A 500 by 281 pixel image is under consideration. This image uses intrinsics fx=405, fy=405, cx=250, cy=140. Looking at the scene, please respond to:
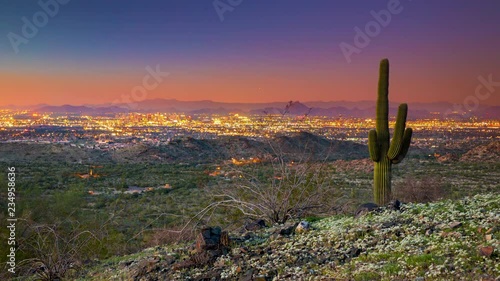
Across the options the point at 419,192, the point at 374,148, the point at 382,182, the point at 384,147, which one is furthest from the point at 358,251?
the point at 419,192

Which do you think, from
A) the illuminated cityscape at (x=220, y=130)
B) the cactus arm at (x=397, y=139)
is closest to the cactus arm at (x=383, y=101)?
the cactus arm at (x=397, y=139)

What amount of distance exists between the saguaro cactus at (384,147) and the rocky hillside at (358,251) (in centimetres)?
601

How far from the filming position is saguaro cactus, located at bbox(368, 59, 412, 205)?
53.2 ft

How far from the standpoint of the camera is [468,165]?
1946 inches

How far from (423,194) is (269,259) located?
56.2 feet

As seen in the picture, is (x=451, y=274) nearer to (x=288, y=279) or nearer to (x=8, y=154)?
(x=288, y=279)

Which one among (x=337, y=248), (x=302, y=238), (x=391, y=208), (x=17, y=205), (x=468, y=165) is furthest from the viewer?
(x=468, y=165)

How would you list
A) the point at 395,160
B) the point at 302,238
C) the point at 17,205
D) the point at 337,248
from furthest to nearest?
the point at 17,205 < the point at 395,160 < the point at 302,238 < the point at 337,248

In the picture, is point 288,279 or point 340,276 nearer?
point 340,276

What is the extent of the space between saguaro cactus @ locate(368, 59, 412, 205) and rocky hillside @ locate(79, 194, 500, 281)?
6.01 metres

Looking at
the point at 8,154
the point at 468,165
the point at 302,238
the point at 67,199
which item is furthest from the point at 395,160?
the point at 8,154

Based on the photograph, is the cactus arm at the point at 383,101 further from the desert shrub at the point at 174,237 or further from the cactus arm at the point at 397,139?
the desert shrub at the point at 174,237

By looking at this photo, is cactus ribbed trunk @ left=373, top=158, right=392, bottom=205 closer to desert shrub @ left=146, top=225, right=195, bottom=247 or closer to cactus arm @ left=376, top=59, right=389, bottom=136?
cactus arm @ left=376, top=59, right=389, bottom=136

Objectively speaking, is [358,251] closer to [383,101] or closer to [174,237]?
[174,237]
